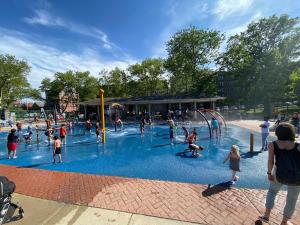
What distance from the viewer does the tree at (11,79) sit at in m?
44.6

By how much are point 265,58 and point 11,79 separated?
4614 cm

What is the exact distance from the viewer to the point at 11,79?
150 ft

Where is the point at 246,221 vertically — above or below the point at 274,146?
below

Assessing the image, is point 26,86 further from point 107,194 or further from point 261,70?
point 107,194

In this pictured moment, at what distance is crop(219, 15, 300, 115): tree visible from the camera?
35594 millimetres

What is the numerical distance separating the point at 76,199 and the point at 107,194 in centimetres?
84

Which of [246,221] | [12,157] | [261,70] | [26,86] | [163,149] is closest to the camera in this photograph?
[246,221]

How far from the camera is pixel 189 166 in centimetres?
1032

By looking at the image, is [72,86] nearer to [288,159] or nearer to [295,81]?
[295,81]

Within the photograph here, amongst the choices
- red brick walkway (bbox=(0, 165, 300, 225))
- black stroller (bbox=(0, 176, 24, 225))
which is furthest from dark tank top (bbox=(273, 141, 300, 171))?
black stroller (bbox=(0, 176, 24, 225))

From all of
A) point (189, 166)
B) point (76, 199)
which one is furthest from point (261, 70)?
point (76, 199)

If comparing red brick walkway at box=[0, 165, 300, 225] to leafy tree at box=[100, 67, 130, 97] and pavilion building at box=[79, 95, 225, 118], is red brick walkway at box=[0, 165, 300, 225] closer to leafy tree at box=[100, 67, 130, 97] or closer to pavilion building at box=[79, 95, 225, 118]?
pavilion building at box=[79, 95, 225, 118]

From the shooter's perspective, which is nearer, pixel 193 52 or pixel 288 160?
pixel 288 160

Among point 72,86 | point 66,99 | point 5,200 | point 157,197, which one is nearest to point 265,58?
point 157,197
